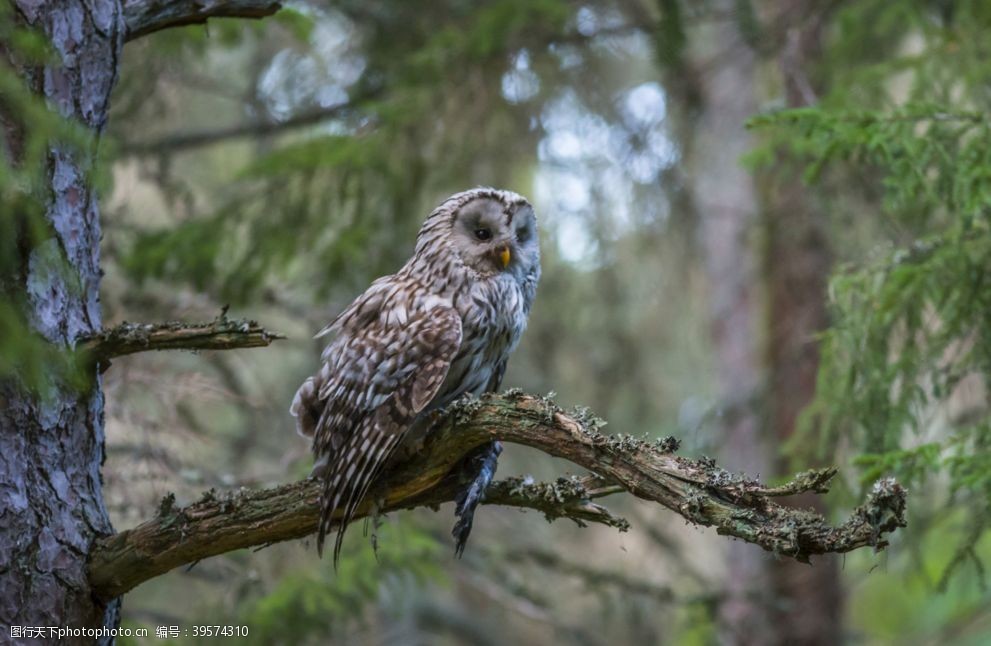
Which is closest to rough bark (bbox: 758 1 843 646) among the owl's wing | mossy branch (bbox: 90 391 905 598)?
the owl's wing

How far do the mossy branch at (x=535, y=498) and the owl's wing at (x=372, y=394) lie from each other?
0.11 metres

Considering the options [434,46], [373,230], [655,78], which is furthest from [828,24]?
[373,230]

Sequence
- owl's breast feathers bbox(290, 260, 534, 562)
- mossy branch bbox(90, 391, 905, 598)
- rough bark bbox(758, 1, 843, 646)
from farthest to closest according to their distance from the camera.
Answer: rough bark bbox(758, 1, 843, 646) < owl's breast feathers bbox(290, 260, 534, 562) < mossy branch bbox(90, 391, 905, 598)

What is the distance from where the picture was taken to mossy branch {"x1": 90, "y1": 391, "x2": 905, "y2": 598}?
2.48 m

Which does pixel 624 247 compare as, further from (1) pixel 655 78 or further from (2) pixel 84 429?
(2) pixel 84 429

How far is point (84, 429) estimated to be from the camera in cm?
325

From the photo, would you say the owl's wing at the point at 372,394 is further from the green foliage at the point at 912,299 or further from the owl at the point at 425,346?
the green foliage at the point at 912,299

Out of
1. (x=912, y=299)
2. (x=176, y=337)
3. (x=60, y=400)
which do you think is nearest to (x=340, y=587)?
(x=60, y=400)

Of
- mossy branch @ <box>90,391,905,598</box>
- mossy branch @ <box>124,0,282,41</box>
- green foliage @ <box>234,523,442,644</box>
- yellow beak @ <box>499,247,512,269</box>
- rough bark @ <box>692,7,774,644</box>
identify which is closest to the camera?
mossy branch @ <box>90,391,905,598</box>

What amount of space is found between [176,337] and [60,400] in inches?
17.0

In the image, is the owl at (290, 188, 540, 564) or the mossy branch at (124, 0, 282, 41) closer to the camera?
the owl at (290, 188, 540, 564)

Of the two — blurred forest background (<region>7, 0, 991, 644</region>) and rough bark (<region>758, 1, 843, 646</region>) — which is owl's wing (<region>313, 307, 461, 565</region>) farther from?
rough bark (<region>758, 1, 843, 646</region>)

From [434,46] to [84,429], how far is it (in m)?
3.84

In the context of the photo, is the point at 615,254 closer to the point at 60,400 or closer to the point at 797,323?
the point at 797,323
